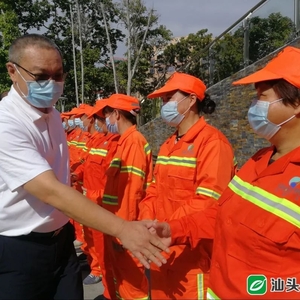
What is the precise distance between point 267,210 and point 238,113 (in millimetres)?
7098

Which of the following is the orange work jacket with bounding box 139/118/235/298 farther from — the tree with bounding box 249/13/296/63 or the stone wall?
the tree with bounding box 249/13/296/63

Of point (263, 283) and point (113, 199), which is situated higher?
point (263, 283)

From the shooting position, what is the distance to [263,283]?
180 centimetres

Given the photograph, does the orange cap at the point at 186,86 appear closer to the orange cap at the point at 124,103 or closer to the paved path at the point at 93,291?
the orange cap at the point at 124,103

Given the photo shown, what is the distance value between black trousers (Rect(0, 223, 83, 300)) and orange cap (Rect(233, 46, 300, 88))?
Result: 1527 mm

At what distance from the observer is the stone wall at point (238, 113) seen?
25.9 ft

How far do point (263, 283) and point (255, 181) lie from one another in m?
0.48

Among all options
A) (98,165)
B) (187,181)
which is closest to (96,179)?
(98,165)

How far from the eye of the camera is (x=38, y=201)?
92.0 inches

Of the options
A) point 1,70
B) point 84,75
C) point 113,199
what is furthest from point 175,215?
point 84,75

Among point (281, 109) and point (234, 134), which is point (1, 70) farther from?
point (281, 109)

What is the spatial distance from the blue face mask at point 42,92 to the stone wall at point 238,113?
5.42 m

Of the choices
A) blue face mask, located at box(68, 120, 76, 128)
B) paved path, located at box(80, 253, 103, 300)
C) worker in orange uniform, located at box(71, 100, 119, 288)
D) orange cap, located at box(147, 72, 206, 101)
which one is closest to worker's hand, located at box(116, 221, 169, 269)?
orange cap, located at box(147, 72, 206, 101)

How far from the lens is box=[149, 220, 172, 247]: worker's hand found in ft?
7.83
